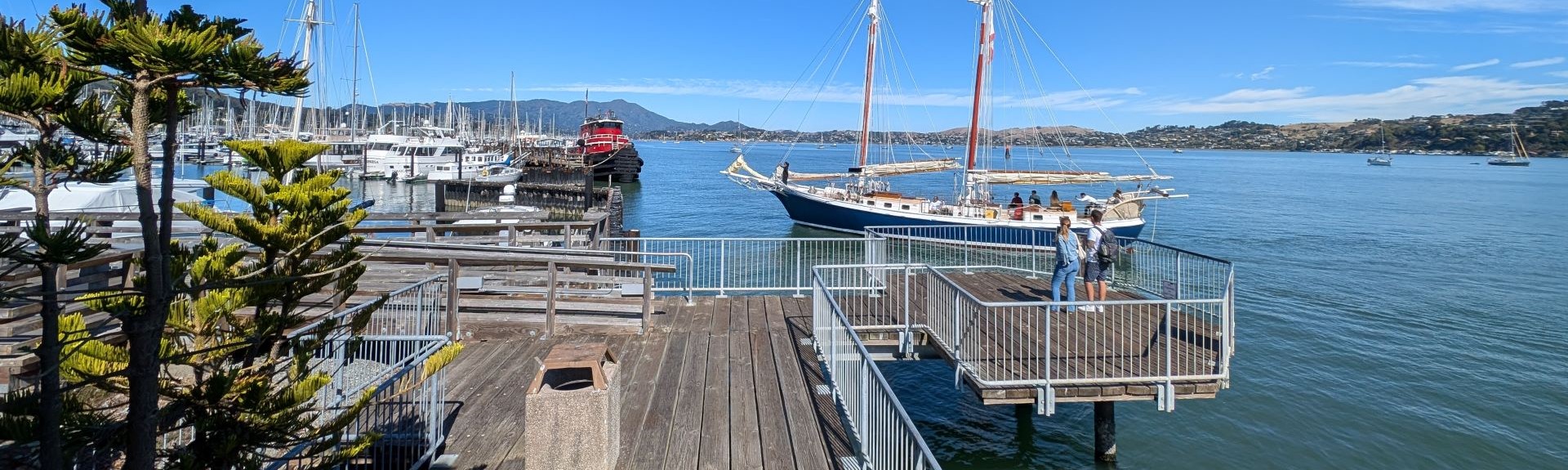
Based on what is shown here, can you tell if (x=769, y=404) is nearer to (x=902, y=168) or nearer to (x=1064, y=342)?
(x=1064, y=342)

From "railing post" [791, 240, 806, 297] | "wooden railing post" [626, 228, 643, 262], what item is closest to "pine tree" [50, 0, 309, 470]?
"railing post" [791, 240, 806, 297]

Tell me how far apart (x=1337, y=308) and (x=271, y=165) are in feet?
84.4

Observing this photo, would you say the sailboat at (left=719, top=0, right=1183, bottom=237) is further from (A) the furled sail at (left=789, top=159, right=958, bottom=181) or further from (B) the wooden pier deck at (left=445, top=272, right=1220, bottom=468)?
(B) the wooden pier deck at (left=445, top=272, right=1220, bottom=468)

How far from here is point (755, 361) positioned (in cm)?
877

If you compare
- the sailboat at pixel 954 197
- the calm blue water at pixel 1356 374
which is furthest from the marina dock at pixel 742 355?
the sailboat at pixel 954 197

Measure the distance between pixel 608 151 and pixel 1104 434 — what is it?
74267 millimetres

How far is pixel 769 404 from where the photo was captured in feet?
24.0

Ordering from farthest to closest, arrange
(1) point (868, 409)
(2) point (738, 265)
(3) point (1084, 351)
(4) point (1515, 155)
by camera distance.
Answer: (4) point (1515, 155) → (2) point (738, 265) → (3) point (1084, 351) → (1) point (868, 409)

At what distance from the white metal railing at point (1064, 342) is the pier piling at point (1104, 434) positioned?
1170 millimetres

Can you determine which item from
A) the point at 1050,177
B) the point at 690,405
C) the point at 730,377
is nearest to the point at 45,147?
the point at 690,405

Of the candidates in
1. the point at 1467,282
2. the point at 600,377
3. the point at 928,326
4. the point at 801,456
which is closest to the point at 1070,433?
the point at 928,326

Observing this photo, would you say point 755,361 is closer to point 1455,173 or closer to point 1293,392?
point 1293,392

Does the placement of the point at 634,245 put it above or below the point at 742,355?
above

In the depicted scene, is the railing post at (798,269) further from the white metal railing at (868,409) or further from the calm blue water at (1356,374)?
the white metal railing at (868,409)
